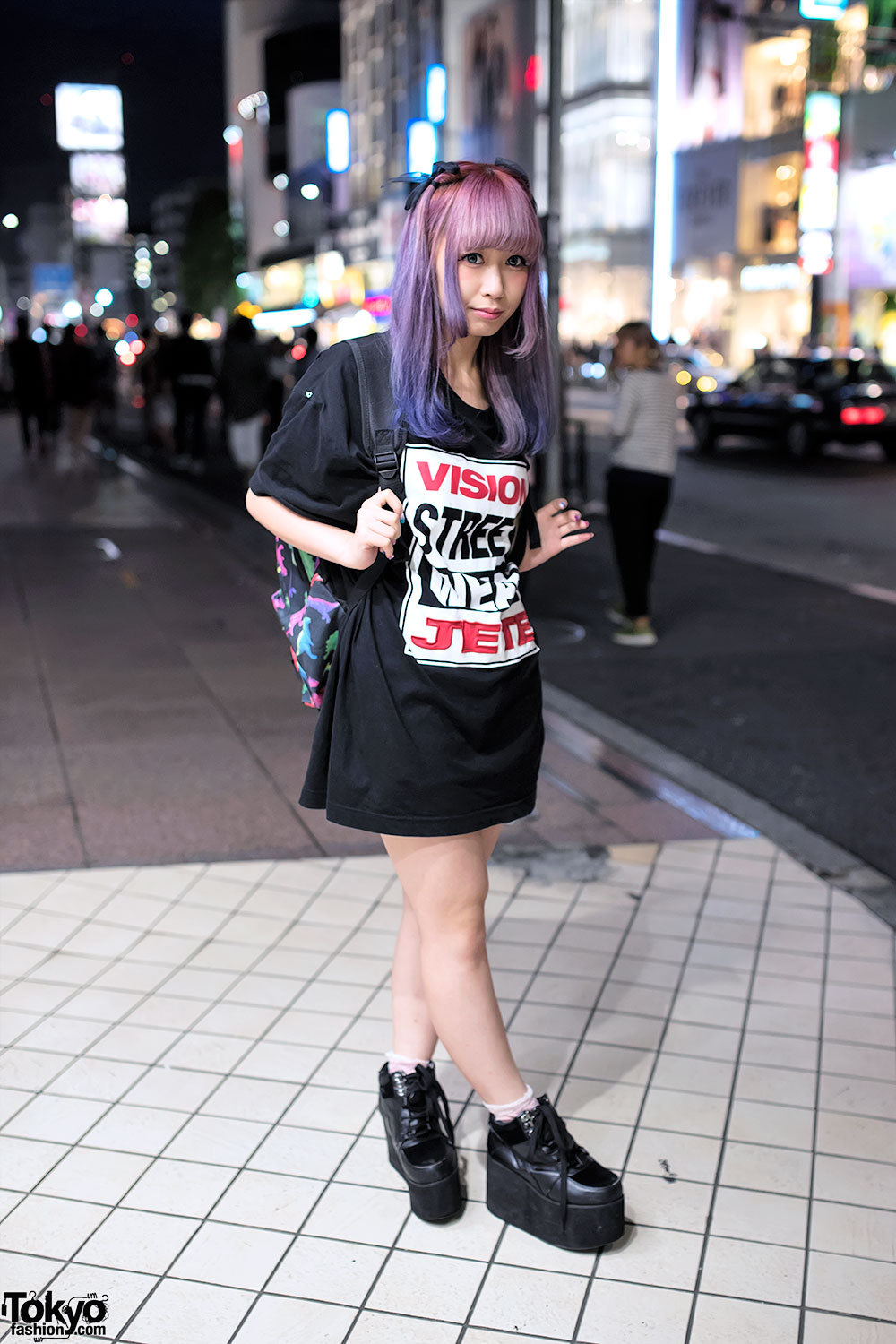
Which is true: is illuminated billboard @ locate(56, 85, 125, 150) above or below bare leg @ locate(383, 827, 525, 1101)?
above

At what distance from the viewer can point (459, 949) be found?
2436mm

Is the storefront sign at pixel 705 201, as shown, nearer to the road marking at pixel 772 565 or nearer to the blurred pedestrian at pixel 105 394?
the blurred pedestrian at pixel 105 394

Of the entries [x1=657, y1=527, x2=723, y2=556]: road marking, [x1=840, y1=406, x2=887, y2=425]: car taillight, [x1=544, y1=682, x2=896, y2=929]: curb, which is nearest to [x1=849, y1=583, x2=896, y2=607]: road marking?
[x1=657, y1=527, x2=723, y2=556]: road marking

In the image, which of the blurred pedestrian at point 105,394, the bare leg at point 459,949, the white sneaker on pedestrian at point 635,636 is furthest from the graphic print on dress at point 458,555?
the blurred pedestrian at point 105,394

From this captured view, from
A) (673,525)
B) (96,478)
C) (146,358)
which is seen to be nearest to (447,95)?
(146,358)

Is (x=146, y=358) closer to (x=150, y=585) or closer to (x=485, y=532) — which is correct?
(x=150, y=585)

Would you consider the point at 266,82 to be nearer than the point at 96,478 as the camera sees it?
No

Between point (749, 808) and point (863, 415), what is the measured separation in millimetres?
14769

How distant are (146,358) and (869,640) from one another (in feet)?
48.8

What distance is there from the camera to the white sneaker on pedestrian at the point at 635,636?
777 cm

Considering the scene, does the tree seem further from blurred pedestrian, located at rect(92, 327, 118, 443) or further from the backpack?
the backpack

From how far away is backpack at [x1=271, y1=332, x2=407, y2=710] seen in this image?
2.24 metres

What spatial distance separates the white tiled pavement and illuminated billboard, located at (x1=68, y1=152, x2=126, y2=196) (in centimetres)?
8075

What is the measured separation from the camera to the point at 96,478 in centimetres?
1622
